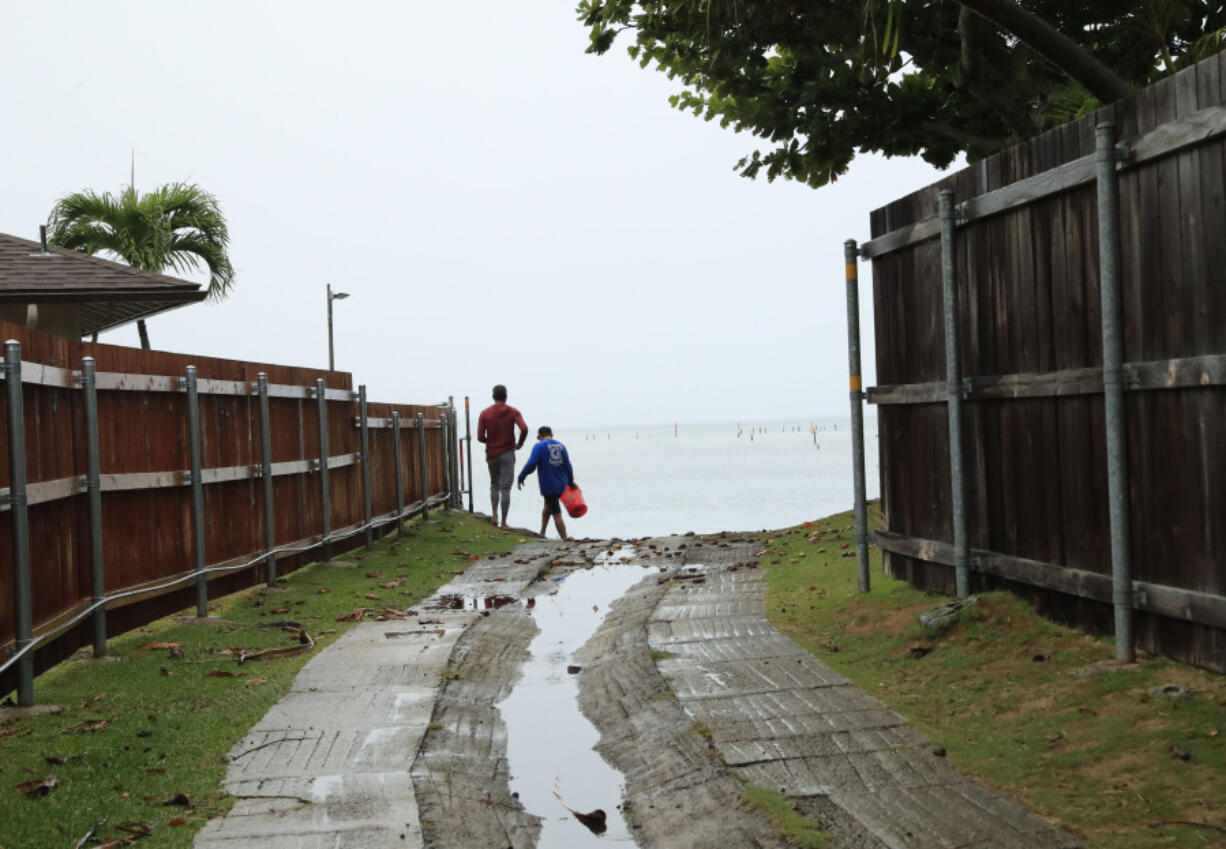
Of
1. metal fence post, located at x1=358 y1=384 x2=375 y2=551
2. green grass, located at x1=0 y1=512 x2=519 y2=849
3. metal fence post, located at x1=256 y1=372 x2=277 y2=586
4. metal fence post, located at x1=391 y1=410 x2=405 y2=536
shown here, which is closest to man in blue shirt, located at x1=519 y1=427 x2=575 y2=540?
metal fence post, located at x1=391 y1=410 x2=405 y2=536

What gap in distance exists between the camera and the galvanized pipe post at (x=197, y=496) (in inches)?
387

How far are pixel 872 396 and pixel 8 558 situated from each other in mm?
5775

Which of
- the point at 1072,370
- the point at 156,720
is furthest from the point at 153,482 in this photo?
the point at 1072,370

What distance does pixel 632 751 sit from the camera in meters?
6.10

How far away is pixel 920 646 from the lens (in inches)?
288

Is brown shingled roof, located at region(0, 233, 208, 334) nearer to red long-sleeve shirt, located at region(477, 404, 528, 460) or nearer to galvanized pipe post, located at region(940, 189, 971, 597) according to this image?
red long-sleeve shirt, located at region(477, 404, 528, 460)

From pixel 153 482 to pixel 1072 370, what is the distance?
6425 mm

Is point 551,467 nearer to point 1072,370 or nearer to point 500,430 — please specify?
point 500,430

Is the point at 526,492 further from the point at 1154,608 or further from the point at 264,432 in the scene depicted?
the point at 1154,608

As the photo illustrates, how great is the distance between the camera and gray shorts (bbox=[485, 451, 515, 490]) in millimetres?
19406

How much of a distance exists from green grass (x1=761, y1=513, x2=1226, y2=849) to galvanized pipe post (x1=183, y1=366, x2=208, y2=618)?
448cm

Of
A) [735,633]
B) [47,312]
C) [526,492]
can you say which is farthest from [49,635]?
[526,492]

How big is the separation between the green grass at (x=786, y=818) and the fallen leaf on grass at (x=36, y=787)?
2802mm

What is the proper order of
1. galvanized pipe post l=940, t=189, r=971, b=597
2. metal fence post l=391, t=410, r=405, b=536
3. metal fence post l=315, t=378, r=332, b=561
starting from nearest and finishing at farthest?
galvanized pipe post l=940, t=189, r=971, b=597, metal fence post l=315, t=378, r=332, b=561, metal fence post l=391, t=410, r=405, b=536
